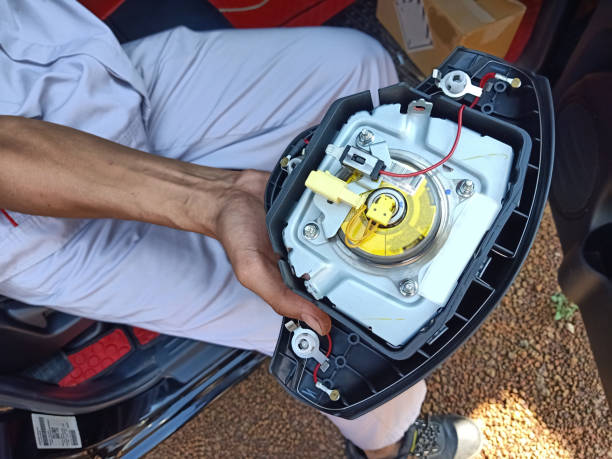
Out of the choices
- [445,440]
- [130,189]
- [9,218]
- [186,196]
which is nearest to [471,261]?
[186,196]

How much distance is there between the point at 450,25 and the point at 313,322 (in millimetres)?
1036

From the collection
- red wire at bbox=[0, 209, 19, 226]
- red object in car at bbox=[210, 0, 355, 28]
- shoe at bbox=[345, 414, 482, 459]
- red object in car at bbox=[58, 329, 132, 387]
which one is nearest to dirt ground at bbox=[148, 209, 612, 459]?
shoe at bbox=[345, 414, 482, 459]

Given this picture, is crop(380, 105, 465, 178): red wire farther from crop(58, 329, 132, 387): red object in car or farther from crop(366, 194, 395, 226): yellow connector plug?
crop(58, 329, 132, 387): red object in car

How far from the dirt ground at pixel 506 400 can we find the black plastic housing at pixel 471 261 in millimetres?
838

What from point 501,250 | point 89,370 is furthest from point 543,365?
point 89,370

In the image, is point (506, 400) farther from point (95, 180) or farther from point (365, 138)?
point (95, 180)

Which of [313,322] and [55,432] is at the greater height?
[313,322]

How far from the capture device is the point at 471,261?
0.70 m

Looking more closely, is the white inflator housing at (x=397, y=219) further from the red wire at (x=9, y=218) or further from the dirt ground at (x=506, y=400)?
the dirt ground at (x=506, y=400)

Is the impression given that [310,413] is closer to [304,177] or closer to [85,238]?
[85,238]

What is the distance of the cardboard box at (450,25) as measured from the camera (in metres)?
1.37

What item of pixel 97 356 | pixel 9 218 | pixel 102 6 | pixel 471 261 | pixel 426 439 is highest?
pixel 471 261

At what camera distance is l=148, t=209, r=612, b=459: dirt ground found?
59.6 inches

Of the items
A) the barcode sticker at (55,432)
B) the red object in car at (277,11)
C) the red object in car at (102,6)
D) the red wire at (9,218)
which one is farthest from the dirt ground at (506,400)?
the red object in car at (102,6)
